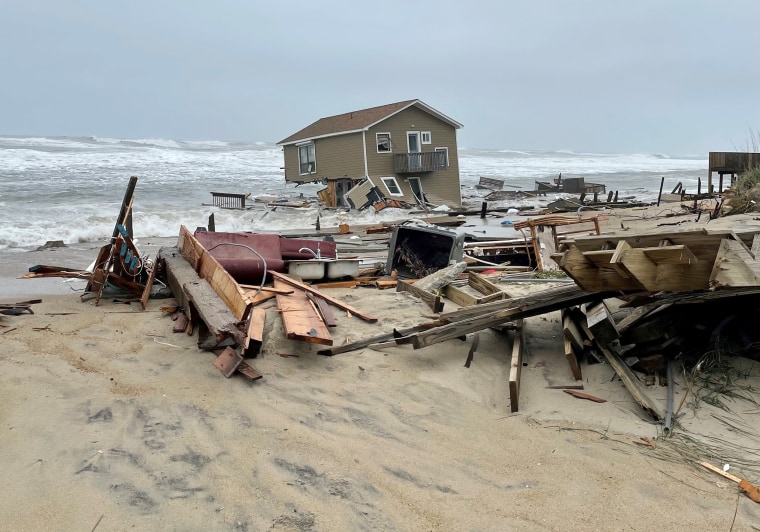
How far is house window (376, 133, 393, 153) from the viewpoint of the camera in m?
37.3

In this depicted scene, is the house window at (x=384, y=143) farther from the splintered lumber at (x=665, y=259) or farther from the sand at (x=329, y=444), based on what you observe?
the splintered lumber at (x=665, y=259)

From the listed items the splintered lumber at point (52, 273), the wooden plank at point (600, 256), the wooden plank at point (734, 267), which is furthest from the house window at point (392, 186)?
the wooden plank at point (734, 267)

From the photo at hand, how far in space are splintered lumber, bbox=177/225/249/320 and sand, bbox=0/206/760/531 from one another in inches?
17.0

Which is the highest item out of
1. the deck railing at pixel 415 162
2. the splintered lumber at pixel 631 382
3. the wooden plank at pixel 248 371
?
the deck railing at pixel 415 162

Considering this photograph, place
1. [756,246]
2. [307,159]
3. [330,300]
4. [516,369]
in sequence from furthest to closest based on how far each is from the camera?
[307,159] → [330,300] → [516,369] → [756,246]

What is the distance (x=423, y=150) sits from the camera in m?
38.8

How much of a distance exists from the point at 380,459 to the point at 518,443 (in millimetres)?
1035

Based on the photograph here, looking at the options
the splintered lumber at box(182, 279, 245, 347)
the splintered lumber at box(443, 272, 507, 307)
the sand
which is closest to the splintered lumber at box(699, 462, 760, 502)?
the sand

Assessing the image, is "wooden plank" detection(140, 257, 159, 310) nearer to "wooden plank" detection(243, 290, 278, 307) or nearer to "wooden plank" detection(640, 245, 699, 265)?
"wooden plank" detection(243, 290, 278, 307)

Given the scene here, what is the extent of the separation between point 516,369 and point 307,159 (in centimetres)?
3790

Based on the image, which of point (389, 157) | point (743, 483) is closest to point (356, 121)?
point (389, 157)

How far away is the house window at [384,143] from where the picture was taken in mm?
37312

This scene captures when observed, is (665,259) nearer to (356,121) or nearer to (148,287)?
(148,287)

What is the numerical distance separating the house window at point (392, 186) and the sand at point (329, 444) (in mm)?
31603
